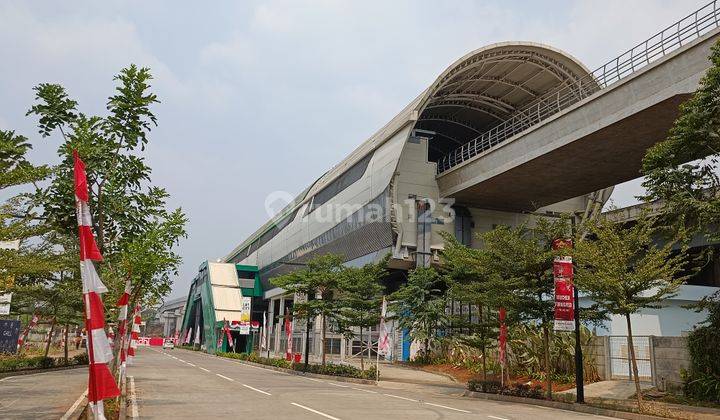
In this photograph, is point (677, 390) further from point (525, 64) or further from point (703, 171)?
point (525, 64)

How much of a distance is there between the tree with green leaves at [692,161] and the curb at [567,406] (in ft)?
18.2

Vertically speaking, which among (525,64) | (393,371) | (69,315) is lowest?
(393,371)

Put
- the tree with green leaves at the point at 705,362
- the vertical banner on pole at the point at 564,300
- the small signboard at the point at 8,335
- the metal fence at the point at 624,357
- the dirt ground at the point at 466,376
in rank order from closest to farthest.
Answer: the tree with green leaves at the point at 705,362, the vertical banner on pole at the point at 564,300, the metal fence at the point at 624,357, the dirt ground at the point at 466,376, the small signboard at the point at 8,335

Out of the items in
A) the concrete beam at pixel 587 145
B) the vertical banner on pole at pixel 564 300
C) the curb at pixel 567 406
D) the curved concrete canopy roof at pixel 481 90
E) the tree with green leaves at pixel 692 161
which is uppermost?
the curved concrete canopy roof at pixel 481 90

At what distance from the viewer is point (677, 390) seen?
60.5 ft

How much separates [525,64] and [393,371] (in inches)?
948

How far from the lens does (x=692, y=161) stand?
1773 cm

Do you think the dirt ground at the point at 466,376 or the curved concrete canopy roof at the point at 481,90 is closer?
the dirt ground at the point at 466,376

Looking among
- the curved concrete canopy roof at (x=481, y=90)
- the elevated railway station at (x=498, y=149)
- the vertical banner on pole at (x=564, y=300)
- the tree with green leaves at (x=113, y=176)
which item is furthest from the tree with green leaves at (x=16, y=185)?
the curved concrete canopy roof at (x=481, y=90)

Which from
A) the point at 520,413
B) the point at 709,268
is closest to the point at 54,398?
the point at 520,413

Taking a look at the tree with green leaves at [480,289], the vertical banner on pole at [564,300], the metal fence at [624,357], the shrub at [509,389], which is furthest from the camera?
the metal fence at [624,357]

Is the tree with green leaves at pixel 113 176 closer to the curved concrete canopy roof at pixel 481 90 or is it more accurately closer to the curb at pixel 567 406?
the curb at pixel 567 406

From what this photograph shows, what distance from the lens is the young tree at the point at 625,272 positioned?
1573 cm

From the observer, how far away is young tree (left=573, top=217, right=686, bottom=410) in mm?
15734
